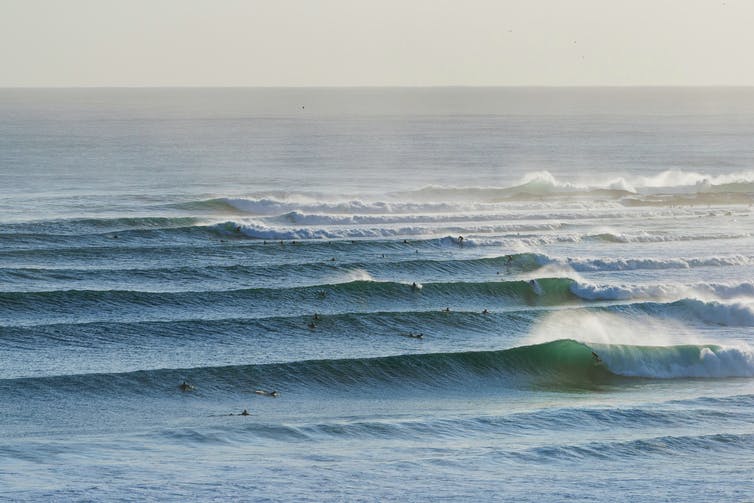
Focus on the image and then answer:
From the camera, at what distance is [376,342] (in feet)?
124

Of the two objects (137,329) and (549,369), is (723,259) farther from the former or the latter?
(137,329)

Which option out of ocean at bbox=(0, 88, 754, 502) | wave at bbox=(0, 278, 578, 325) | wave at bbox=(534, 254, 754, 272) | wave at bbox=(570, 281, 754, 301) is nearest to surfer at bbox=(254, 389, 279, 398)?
ocean at bbox=(0, 88, 754, 502)

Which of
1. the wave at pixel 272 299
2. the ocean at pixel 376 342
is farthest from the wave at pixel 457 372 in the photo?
the wave at pixel 272 299

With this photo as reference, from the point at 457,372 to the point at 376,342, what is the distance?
397 centimetres

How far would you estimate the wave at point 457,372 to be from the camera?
3219 cm

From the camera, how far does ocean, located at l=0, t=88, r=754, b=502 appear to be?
80.9ft

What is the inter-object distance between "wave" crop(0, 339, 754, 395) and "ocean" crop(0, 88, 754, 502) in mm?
91

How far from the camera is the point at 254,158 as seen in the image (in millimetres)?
107625

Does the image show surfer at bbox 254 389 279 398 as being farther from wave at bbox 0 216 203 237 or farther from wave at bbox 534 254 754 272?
wave at bbox 0 216 203 237

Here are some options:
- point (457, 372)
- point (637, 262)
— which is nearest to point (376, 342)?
point (457, 372)

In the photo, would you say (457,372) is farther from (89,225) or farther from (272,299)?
(89,225)

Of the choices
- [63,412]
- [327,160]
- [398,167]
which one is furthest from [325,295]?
[327,160]

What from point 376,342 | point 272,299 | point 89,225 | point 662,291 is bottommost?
point 376,342

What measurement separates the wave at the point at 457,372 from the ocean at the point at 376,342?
0.30 feet
